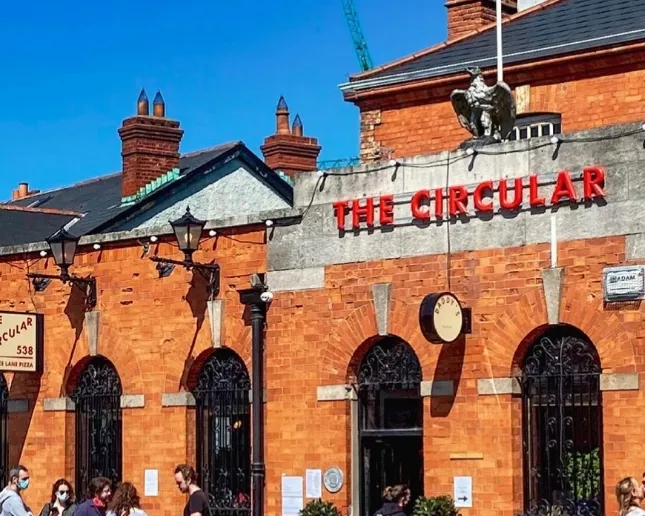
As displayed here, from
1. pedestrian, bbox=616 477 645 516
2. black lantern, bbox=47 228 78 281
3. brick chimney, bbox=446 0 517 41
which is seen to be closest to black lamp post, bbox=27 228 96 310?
black lantern, bbox=47 228 78 281

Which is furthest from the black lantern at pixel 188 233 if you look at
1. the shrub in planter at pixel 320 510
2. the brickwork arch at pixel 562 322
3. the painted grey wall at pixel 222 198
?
the painted grey wall at pixel 222 198

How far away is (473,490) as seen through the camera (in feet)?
58.6

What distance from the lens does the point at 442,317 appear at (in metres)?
17.7

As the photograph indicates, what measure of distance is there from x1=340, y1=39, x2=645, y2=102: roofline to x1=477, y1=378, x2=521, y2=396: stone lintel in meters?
6.69

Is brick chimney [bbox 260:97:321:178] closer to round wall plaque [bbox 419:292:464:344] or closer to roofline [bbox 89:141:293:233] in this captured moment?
roofline [bbox 89:141:293:233]

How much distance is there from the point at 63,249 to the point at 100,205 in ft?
31.9

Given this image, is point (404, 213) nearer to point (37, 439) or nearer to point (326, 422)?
point (326, 422)

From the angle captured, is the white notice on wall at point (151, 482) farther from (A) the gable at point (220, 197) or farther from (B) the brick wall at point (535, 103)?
(A) the gable at point (220, 197)

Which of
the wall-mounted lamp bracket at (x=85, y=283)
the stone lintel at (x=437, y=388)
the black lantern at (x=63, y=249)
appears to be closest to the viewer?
the stone lintel at (x=437, y=388)

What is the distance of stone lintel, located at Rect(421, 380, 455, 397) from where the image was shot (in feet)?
59.8

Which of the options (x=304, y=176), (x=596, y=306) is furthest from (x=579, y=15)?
(x=596, y=306)

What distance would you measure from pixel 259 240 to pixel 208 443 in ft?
9.83

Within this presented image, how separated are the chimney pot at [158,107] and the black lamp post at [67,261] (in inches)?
345

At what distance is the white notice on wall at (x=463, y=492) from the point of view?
17891 mm
